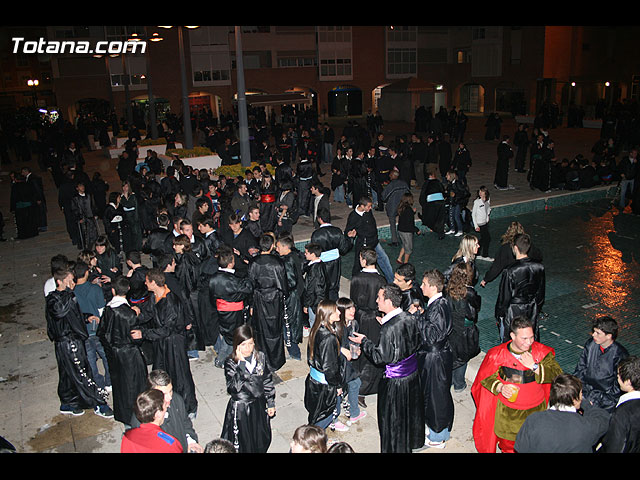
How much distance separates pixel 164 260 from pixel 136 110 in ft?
134

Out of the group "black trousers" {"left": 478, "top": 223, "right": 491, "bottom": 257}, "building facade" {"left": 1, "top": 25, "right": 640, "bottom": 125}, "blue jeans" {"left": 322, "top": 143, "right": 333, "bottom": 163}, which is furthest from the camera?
"building facade" {"left": 1, "top": 25, "right": 640, "bottom": 125}

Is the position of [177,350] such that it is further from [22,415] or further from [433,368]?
[433,368]

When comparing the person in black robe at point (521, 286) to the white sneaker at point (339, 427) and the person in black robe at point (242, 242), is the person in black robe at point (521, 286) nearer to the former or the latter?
the white sneaker at point (339, 427)

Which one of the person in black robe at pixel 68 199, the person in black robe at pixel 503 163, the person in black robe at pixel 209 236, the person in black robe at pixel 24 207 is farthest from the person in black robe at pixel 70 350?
the person in black robe at pixel 503 163


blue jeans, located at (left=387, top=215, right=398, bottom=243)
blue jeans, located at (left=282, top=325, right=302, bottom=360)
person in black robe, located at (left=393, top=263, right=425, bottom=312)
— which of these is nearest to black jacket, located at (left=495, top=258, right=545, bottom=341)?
person in black robe, located at (left=393, top=263, right=425, bottom=312)

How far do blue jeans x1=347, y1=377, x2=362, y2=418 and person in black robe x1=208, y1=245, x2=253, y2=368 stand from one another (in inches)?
56.3

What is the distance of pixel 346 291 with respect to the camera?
9.31 meters

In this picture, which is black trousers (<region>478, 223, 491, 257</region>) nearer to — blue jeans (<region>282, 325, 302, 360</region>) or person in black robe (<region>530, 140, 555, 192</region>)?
blue jeans (<region>282, 325, 302, 360</region>)

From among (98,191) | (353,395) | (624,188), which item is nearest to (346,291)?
(353,395)

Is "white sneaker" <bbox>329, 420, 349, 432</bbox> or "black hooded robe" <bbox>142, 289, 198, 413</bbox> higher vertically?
"black hooded robe" <bbox>142, 289, 198, 413</bbox>

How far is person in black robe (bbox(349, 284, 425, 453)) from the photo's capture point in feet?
15.5

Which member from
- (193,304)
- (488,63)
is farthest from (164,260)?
(488,63)

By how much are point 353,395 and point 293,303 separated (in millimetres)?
1811

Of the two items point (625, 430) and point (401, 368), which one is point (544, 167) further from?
point (625, 430)
